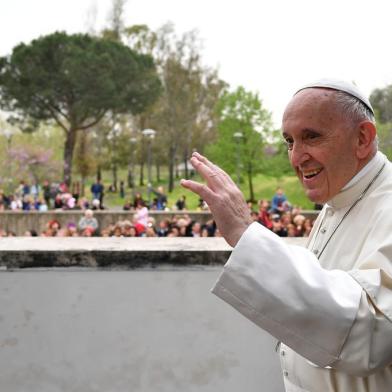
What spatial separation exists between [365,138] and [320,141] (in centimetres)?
13

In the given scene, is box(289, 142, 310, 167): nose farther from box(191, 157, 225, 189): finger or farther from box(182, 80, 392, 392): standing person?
box(191, 157, 225, 189): finger

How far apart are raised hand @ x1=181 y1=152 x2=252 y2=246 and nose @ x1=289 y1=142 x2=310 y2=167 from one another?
0.21 m

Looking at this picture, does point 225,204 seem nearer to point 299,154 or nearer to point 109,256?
point 299,154

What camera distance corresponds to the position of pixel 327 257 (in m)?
1.47

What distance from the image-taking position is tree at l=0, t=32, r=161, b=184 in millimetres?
31078

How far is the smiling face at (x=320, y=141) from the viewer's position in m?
1.34

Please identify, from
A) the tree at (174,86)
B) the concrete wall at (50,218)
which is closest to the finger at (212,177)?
the concrete wall at (50,218)

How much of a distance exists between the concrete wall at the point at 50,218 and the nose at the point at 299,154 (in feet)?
42.9

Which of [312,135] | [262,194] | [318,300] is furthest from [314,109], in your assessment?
[262,194]

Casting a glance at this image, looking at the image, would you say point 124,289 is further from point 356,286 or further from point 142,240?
point 356,286

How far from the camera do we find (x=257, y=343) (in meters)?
2.49

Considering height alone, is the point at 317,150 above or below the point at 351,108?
below

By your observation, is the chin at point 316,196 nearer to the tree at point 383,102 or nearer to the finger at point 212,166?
the finger at point 212,166

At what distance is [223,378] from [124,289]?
618mm
